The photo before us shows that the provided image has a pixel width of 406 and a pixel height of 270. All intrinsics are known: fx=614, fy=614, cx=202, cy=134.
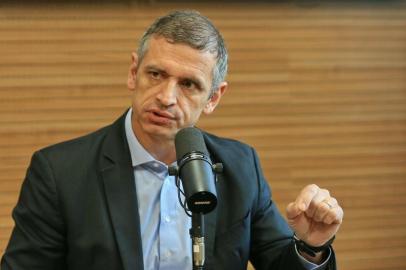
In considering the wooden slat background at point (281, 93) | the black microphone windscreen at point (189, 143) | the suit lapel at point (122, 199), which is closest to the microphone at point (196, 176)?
the black microphone windscreen at point (189, 143)

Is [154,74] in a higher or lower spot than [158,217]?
higher

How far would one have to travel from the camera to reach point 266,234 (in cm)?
204

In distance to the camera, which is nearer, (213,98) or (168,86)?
(168,86)

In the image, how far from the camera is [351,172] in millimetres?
3244

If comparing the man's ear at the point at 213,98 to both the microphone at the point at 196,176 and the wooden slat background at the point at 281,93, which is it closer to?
the microphone at the point at 196,176

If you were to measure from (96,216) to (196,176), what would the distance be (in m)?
0.59

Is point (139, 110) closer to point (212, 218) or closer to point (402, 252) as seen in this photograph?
point (212, 218)

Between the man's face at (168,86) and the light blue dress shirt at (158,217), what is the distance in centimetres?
11

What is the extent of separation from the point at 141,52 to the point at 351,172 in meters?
1.74

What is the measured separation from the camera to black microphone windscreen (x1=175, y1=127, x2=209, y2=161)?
1376 mm

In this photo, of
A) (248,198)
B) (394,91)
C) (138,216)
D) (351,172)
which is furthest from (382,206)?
(138,216)

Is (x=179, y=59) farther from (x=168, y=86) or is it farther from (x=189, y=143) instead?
(x=189, y=143)

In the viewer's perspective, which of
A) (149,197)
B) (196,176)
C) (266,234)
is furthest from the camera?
(266,234)

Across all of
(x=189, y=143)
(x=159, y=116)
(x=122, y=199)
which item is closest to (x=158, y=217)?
(x=122, y=199)
